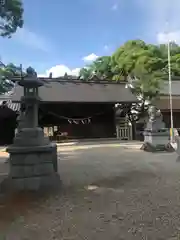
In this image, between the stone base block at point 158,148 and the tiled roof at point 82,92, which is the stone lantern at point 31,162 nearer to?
the stone base block at point 158,148

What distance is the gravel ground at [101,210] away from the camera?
3.02 metres

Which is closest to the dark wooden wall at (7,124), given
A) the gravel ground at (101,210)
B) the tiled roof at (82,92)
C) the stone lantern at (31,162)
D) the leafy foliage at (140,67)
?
Answer: the tiled roof at (82,92)

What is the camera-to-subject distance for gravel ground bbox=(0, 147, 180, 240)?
302 cm

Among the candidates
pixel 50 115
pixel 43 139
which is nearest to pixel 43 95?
pixel 50 115

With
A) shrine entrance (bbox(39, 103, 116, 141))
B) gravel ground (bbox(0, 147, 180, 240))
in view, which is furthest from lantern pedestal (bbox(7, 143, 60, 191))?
shrine entrance (bbox(39, 103, 116, 141))

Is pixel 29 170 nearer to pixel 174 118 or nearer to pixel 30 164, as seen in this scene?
pixel 30 164

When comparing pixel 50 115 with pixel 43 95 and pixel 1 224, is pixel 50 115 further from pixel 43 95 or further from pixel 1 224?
pixel 1 224

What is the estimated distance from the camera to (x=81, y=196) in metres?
4.57

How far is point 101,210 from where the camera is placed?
3797mm

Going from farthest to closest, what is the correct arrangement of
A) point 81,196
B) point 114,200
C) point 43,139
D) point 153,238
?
point 43,139 → point 81,196 → point 114,200 → point 153,238

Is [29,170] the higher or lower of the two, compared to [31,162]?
lower

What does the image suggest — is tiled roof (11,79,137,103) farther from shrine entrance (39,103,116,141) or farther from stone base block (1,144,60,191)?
stone base block (1,144,60,191)

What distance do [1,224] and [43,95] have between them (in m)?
12.8

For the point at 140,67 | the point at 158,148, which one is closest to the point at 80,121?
the point at 140,67
